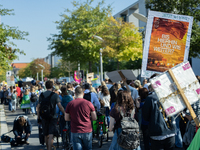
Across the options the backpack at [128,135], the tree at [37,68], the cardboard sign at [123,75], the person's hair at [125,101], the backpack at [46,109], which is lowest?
the backpack at [128,135]

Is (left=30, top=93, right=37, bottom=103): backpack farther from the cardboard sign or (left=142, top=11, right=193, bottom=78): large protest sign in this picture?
(left=142, top=11, right=193, bottom=78): large protest sign

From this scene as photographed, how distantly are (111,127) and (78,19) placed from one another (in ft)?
79.7

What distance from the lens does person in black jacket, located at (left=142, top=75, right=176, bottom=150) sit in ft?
15.1

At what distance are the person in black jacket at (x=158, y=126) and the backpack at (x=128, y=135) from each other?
0.80ft

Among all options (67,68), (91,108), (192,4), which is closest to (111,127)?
(91,108)

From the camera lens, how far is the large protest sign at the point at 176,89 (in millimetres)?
3729

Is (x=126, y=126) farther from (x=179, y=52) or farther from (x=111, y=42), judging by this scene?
(x=111, y=42)

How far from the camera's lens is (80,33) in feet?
93.0

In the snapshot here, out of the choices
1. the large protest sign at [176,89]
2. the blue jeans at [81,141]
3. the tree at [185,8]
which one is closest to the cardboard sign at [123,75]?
the blue jeans at [81,141]

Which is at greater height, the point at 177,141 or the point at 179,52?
the point at 179,52

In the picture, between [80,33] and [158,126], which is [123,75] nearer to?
[158,126]

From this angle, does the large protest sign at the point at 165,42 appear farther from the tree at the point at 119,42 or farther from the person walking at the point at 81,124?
the tree at the point at 119,42

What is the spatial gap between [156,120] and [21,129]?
5.65 metres

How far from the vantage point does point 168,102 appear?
3.76 meters
